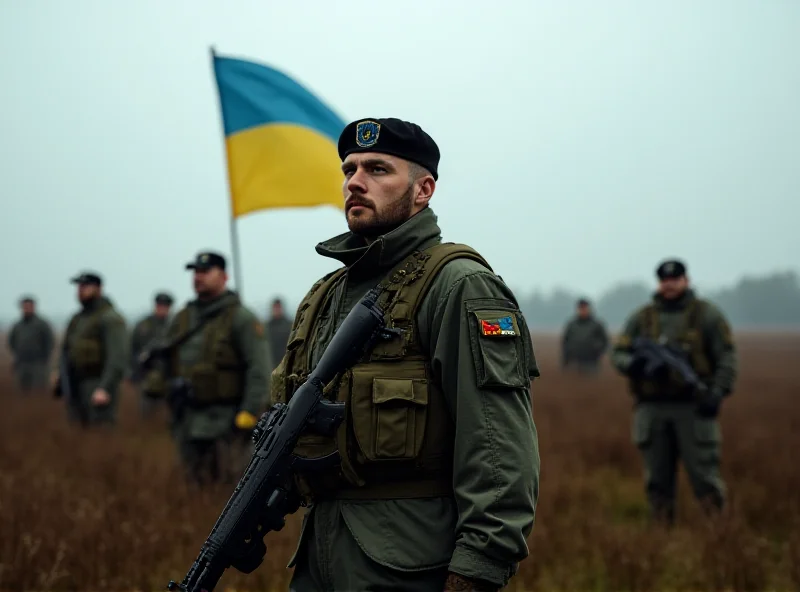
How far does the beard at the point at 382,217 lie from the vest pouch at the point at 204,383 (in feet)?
14.1

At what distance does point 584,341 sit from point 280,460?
16849 mm

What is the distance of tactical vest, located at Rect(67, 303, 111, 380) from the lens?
29.6ft

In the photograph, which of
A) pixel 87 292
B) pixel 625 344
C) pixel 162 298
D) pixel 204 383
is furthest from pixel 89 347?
pixel 625 344

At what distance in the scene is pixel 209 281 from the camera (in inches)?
260

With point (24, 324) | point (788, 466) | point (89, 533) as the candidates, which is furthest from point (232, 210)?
point (24, 324)

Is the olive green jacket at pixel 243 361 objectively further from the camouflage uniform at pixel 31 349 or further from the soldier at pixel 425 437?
the camouflage uniform at pixel 31 349

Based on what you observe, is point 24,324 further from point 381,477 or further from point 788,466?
point 381,477

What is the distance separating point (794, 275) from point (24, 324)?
601ft

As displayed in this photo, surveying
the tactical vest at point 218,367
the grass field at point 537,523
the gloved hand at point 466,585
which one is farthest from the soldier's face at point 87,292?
the gloved hand at point 466,585

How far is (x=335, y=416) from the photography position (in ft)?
7.32

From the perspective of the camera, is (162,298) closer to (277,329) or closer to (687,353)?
(277,329)

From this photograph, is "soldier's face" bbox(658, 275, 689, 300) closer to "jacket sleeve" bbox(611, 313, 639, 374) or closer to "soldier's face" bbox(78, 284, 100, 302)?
"jacket sleeve" bbox(611, 313, 639, 374)

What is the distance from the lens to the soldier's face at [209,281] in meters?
6.59

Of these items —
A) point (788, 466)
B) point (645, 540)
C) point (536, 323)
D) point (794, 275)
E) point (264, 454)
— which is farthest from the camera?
point (536, 323)
